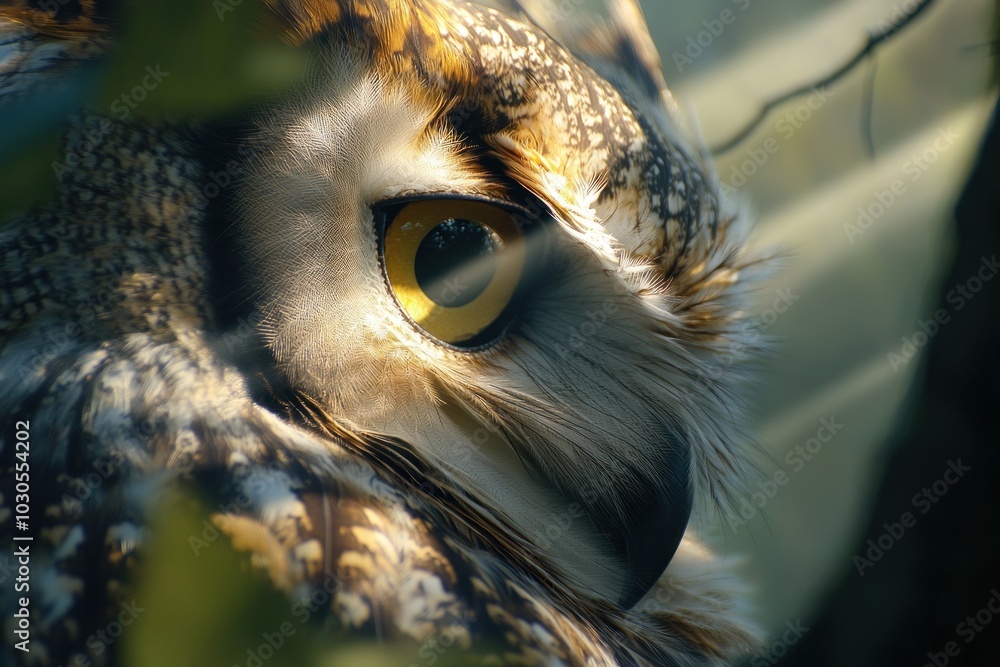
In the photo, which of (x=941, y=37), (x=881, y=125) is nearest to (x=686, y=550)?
(x=881, y=125)

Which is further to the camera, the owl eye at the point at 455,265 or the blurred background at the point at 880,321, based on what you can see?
the blurred background at the point at 880,321

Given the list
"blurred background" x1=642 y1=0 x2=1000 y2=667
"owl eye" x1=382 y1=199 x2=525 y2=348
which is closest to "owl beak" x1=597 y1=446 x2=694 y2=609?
"owl eye" x1=382 y1=199 x2=525 y2=348

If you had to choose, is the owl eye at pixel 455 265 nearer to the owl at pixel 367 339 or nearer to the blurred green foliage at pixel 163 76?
the owl at pixel 367 339

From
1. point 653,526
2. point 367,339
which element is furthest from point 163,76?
point 653,526

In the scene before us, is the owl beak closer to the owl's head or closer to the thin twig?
the owl's head

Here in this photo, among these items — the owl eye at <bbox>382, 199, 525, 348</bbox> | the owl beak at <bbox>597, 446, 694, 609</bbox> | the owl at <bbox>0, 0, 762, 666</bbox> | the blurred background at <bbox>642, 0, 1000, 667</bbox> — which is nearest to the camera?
the owl at <bbox>0, 0, 762, 666</bbox>

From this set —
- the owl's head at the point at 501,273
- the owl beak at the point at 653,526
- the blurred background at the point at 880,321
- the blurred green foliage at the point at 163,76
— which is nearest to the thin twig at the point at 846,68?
the blurred background at the point at 880,321

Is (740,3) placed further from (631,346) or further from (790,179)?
(631,346)

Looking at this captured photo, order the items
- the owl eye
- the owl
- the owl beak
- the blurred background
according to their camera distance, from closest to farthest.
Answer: the owl → the owl eye → the owl beak → the blurred background

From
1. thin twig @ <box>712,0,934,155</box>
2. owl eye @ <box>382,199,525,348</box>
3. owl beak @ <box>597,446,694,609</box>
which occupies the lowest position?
owl beak @ <box>597,446,694,609</box>
